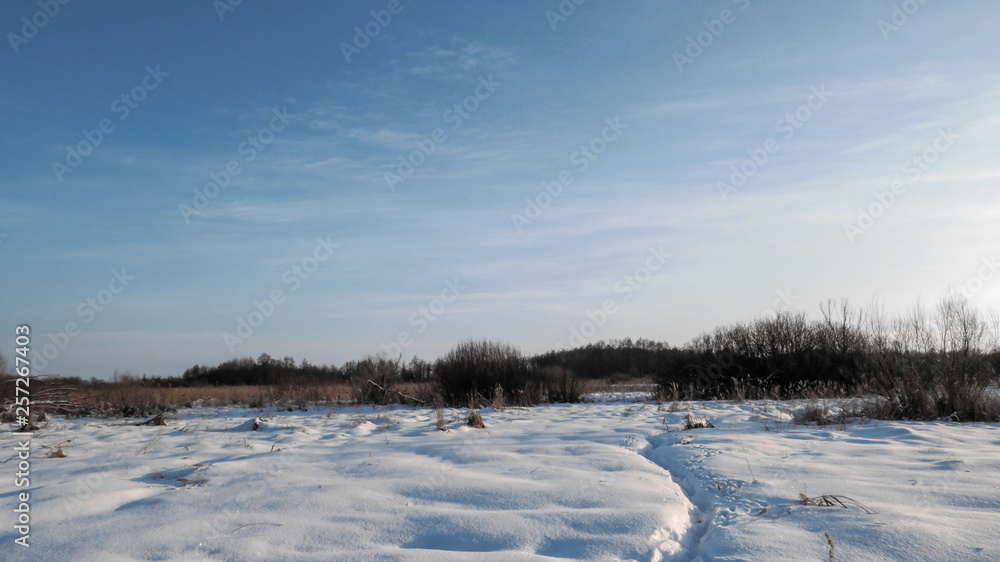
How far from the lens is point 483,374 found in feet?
52.3

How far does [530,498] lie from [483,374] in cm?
1192

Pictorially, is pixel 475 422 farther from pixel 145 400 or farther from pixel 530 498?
pixel 145 400

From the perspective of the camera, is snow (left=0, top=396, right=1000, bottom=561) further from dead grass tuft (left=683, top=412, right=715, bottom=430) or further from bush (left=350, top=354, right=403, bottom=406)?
bush (left=350, top=354, right=403, bottom=406)

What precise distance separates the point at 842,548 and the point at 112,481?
5545 mm

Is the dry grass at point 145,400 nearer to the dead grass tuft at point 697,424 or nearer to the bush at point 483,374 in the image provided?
the bush at point 483,374

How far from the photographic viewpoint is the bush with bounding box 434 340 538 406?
15.5 m

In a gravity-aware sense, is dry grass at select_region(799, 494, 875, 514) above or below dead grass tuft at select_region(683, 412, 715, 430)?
above

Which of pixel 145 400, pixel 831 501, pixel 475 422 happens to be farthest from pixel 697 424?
pixel 145 400

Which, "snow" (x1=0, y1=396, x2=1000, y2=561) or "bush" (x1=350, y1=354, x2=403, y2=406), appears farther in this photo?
Result: "bush" (x1=350, y1=354, x2=403, y2=406)

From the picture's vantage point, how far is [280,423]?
9.87 meters

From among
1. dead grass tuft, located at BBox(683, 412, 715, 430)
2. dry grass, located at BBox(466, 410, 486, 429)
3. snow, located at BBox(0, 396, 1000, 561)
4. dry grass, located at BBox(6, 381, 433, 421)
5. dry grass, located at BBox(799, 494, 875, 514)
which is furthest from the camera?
dry grass, located at BBox(6, 381, 433, 421)

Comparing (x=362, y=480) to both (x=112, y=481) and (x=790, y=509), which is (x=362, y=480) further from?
(x=790, y=509)

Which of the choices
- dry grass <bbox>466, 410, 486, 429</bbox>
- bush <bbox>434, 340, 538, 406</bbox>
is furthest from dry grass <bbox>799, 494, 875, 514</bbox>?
bush <bbox>434, 340, 538, 406</bbox>

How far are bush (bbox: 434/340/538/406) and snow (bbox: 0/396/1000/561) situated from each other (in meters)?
8.27
